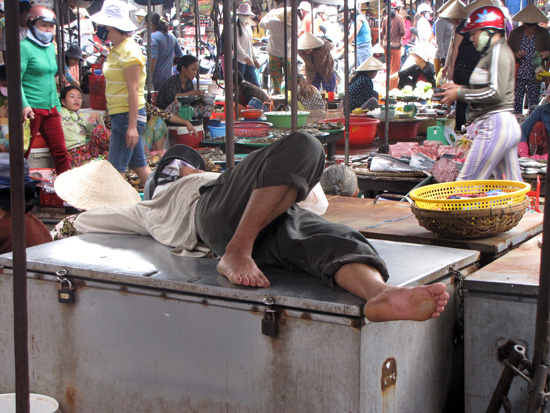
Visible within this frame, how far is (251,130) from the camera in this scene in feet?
20.4

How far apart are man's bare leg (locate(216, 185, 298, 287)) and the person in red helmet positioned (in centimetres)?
209

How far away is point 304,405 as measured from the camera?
1.98 meters

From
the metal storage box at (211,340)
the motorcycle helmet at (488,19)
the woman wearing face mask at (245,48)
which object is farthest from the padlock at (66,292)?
the woman wearing face mask at (245,48)

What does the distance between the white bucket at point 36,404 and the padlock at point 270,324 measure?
928 millimetres

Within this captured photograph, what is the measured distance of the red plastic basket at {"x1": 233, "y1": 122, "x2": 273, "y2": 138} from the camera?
6224 millimetres

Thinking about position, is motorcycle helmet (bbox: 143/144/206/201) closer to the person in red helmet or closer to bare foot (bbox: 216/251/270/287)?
bare foot (bbox: 216/251/270/287)

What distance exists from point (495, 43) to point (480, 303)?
2.22 m

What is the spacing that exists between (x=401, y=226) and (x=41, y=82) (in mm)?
3306

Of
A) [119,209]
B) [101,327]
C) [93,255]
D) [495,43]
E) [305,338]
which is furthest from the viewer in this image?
[495,43]

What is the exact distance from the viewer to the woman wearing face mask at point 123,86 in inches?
182

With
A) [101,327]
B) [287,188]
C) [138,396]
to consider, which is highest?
[287,188]

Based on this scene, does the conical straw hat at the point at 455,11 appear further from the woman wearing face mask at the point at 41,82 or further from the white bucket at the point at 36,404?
the white bucket at the point at 36,404

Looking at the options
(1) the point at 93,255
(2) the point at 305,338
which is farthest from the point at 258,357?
(1) the point at 93,255

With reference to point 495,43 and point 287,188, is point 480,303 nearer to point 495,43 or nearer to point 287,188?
point 287,188
